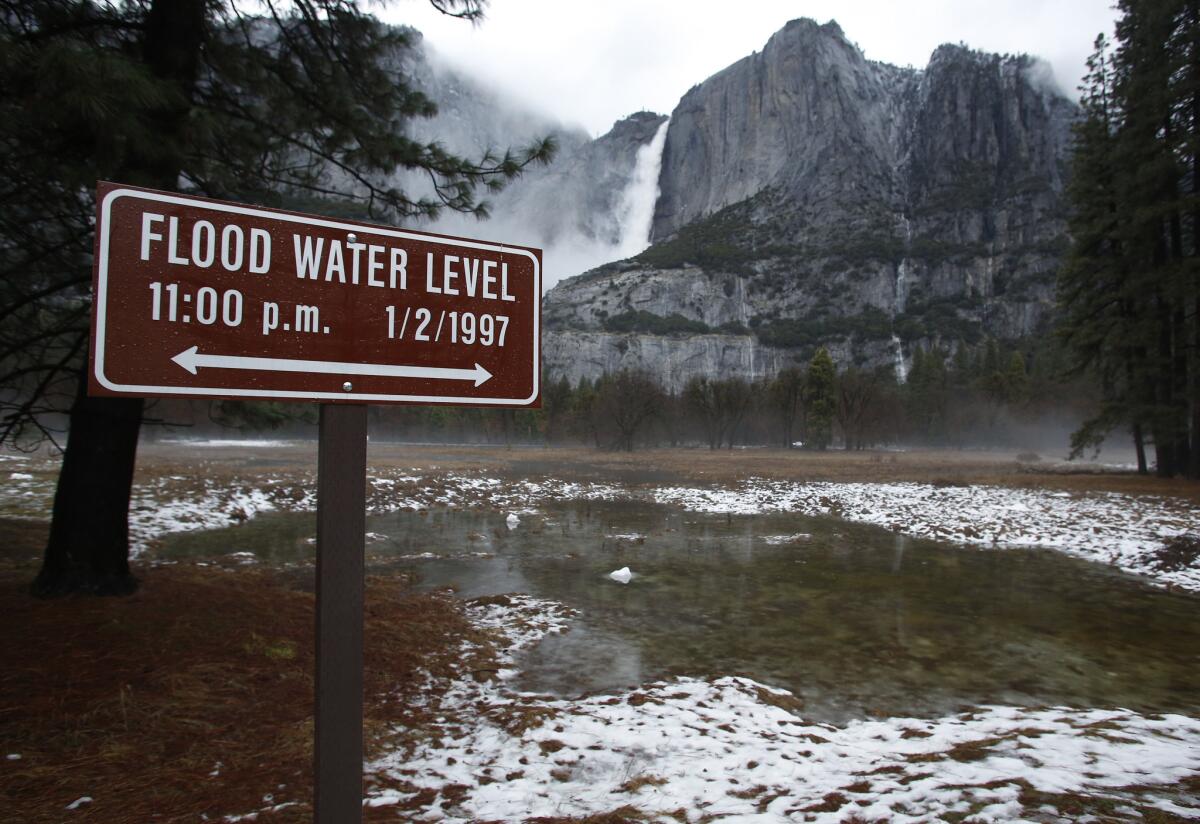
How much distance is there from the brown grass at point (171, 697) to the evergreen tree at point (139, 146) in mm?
996

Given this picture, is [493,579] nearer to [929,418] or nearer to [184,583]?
[184,583]

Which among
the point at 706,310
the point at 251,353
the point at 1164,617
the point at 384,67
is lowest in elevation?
the point at 1164,617

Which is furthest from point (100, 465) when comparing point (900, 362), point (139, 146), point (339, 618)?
point (900, 362)

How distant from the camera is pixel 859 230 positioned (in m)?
150

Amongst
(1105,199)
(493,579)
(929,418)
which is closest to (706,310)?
(929,418)

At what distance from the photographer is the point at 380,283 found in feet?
6.60

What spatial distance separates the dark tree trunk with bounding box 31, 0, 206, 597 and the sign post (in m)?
4.96

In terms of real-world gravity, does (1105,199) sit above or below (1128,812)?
above

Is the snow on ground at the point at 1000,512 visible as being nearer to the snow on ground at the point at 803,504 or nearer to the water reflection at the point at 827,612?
the snow on ground at the point at 803,504

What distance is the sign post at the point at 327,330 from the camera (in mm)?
1676

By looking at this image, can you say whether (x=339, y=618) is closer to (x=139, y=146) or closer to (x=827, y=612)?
(x=139, y=146)

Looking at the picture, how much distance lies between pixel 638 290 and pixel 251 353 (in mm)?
150485

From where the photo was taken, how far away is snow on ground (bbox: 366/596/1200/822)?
320 centimetres

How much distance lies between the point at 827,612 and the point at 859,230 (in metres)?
160
